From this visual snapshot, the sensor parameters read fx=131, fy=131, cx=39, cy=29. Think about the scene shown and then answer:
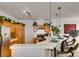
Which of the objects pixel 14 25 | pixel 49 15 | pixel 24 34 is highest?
pixel 49 15

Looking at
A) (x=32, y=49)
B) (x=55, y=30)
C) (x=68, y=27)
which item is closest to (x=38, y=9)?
(x=55, y=30)

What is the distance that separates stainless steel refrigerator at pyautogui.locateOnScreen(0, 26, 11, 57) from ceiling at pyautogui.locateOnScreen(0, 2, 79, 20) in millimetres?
321

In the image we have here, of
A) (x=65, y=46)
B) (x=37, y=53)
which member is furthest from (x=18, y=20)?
(x=65, y=46)

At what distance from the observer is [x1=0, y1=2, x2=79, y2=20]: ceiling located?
8.09 feet

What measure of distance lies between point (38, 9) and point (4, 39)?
0.88 meters

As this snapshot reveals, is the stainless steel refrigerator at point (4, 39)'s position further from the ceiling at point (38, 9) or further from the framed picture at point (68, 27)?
the framed picture at point (68, 27)

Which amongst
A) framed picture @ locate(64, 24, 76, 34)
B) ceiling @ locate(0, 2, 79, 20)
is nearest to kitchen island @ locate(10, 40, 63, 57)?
framed picture @ locate(64, 24, 76, 34)

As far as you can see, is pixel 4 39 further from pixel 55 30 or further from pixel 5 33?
pixel 55 30

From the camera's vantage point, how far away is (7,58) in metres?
2.38

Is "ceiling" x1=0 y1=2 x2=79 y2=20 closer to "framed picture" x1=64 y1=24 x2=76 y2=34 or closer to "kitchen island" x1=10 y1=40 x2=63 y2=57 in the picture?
"framed picture" x1=64 y1=24 x2=76 y2=34

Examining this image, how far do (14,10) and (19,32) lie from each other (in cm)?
44

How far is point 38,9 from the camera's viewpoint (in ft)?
8.39

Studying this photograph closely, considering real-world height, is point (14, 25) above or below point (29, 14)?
below

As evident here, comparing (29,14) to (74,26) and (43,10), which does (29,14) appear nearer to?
(43,10)
